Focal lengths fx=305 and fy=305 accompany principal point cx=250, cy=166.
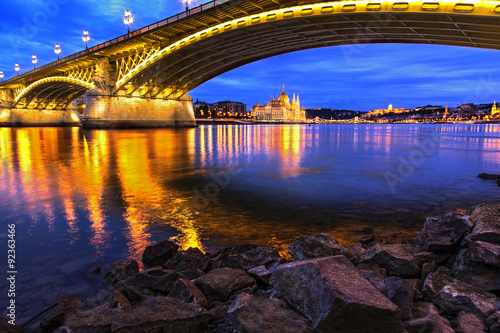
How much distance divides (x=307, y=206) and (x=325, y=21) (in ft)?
96.3

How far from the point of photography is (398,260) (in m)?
3.46

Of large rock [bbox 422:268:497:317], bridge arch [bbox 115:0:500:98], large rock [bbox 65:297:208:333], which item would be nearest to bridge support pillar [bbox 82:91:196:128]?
bridge arch [bbox 115:0:500:98]

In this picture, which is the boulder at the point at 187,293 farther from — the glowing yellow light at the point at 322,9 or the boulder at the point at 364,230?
the glowing yellow light at the point at 322,9

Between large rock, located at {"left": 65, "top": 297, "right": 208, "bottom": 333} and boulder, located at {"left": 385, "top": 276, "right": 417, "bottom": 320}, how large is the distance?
164 cm

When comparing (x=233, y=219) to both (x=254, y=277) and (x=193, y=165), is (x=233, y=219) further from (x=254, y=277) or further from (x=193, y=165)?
(x=193, y=165)

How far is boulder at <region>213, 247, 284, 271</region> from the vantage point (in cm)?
376

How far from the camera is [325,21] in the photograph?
31.0 m

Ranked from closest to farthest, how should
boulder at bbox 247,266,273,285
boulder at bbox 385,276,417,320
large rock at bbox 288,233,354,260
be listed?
boulder at bbox 385,276,417,320 → boulder at bbox 247,266,273,285 → large rock at bbox 288,233,354,260

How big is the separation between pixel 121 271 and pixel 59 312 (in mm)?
885

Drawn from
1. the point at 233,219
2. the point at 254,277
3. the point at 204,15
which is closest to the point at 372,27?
the point at 204,15

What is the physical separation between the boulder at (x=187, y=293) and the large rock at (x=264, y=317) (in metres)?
0.38

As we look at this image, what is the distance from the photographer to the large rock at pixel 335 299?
7.25 ft

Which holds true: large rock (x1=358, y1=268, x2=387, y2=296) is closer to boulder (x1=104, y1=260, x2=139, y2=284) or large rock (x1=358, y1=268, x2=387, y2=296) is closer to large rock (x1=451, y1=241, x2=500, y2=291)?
large rock (x1=451, y1=241, x2=500, y2=291)

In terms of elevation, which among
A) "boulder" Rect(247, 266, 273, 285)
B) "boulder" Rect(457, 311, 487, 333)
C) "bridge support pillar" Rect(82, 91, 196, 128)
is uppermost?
"bridge support pillar" Rect(82, 91, 196, 128)
